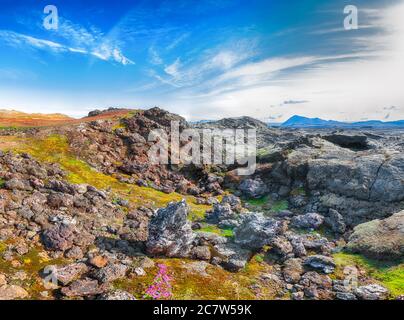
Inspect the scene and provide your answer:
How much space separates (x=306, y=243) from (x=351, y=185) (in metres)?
12.6

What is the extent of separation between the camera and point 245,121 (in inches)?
4124

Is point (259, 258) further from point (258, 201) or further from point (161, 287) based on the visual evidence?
point (258, 201)

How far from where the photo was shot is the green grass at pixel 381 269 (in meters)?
20.9

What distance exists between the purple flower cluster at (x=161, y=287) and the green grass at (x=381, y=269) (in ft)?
39.7

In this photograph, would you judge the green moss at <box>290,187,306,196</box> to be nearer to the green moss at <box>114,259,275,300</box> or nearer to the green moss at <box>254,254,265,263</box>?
the green moss at <box>254,254,265,263</box>

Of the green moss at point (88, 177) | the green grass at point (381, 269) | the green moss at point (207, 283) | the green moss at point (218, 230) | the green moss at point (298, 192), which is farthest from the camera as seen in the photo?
the green moss at point (298, 192)

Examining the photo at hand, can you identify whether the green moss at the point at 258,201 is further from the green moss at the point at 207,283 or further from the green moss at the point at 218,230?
the green moss at the point at 207,283

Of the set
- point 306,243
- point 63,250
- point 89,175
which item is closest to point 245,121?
point 89,175

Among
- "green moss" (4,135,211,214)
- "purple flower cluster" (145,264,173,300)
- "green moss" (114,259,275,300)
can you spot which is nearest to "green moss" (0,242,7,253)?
"green moss" (114,259,275,300)

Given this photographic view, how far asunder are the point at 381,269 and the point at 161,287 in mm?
15366

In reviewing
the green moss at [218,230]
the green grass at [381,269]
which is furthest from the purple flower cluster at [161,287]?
the green grass at [381,269]

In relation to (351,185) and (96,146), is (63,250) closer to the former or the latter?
(96,146)

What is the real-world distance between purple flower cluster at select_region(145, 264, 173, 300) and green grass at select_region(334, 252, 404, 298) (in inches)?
477

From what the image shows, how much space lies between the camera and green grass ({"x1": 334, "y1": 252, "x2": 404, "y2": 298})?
20.9 m
